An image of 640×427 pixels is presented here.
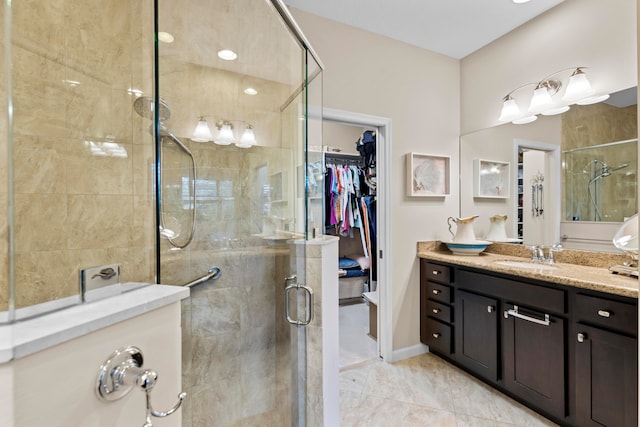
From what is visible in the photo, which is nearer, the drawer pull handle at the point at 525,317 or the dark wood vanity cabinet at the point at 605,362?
the dark wood vanity cabinet at the point at 605,362

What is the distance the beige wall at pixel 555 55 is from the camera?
1.83 meters

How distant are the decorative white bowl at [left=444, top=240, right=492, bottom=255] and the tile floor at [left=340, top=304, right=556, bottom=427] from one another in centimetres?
95

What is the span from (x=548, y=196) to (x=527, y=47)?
47.4 inches

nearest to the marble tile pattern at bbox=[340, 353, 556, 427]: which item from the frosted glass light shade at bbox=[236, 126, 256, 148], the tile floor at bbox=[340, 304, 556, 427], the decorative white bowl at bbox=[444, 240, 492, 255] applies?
the tile floor at bbox=[340, 304, 556, 427]

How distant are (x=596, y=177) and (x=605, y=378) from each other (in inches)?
50.8

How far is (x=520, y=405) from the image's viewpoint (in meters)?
1.88

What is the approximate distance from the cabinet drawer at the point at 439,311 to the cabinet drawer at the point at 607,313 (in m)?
0.90

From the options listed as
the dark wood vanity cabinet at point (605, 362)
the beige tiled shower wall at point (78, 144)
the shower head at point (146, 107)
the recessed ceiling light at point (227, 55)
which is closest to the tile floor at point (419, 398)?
the dark wood vanity cabinet at point (605, 362)

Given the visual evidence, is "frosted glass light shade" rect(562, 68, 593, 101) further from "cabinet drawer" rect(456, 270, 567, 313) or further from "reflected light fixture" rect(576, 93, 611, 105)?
"cabinet drawer" rect(456, 270, 567, 313)

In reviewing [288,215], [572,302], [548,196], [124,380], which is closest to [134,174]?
[288,215]

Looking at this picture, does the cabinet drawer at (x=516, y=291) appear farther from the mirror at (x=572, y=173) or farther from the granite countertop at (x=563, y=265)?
the mirror at (x=572, y=173)

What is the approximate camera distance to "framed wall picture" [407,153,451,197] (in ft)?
8.41

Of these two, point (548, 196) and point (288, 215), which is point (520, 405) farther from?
point (288, 215)

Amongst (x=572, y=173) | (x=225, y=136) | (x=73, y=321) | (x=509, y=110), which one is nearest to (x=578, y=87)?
(x=509, y=110)
